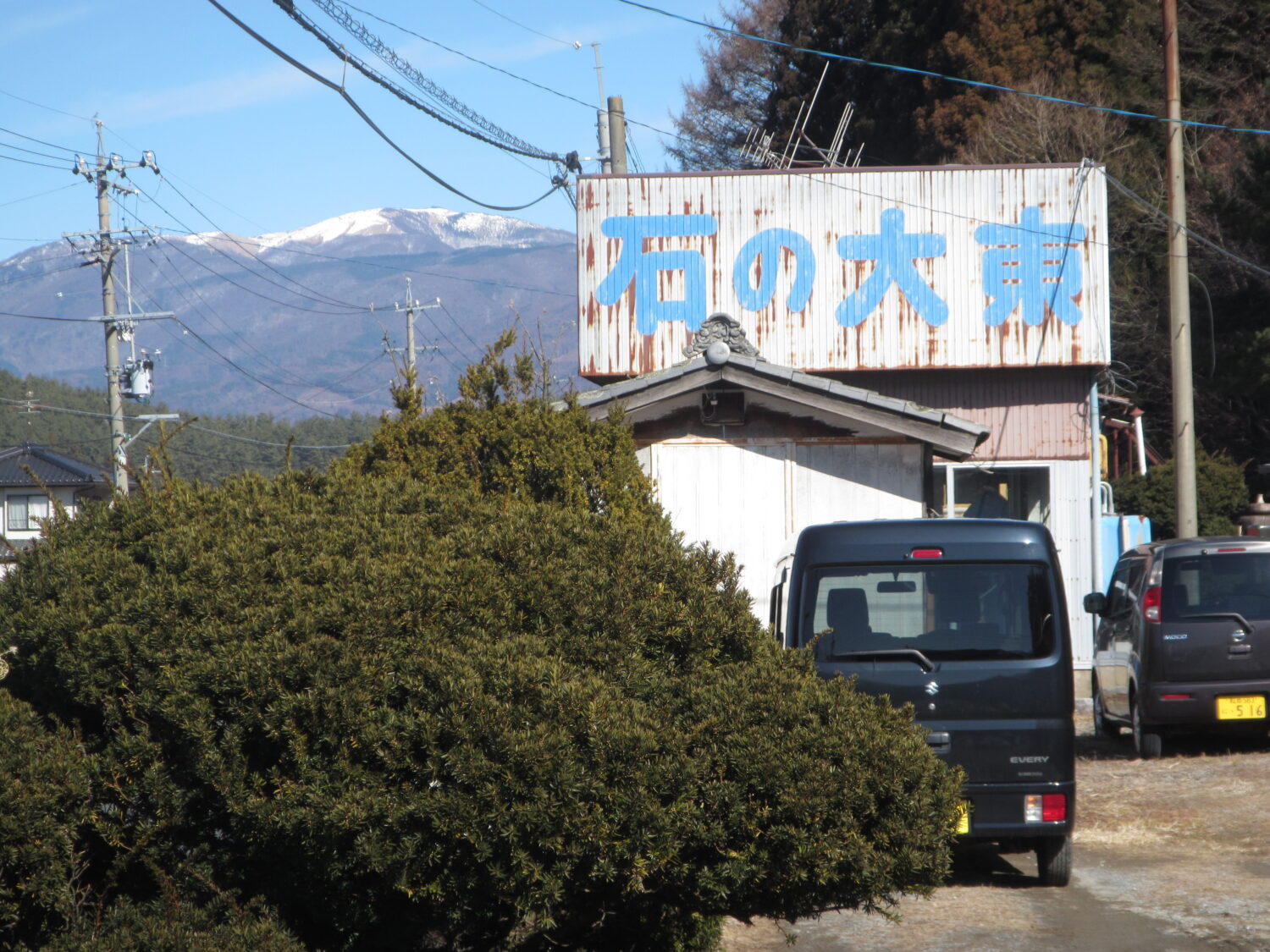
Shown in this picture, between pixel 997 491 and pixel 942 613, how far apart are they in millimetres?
12403

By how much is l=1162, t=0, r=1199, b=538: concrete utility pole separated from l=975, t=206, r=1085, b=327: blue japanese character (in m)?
1.31

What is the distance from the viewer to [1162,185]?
30328mm

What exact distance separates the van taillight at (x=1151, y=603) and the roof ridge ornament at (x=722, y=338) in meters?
4.62

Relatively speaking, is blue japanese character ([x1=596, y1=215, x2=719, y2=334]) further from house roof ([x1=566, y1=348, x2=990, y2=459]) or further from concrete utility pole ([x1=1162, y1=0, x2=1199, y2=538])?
house roof ([x1=566, y1=348, x2=990, y2=459])

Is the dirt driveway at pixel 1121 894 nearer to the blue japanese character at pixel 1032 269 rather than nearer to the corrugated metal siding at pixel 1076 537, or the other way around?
the corrugated metal siding at pixel 1076 537

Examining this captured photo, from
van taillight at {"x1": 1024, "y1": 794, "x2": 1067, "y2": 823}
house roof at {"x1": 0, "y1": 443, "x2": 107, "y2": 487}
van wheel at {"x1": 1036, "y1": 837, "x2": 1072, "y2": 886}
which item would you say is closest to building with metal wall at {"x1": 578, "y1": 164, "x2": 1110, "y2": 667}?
van wheel at {"x1": 1036, "y1": 837, "x2": 1072, "y2": 886}

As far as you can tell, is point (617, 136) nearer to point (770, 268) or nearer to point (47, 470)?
point (770, 268)

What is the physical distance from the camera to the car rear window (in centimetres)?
1116

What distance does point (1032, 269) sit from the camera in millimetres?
18516

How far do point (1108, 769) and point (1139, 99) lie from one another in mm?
26033

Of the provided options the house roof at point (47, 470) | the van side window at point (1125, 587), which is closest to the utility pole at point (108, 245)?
the house roof at point (47, 470)

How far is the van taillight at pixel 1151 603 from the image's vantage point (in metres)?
11.2

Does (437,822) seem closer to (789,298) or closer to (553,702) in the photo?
(553,702)

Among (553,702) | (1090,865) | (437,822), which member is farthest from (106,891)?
(1090,865)
